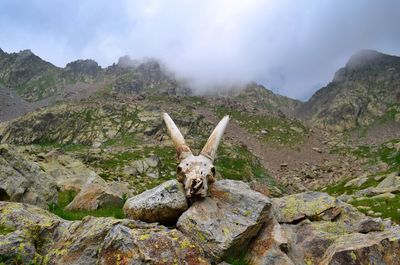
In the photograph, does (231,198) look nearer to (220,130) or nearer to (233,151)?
(220,130)

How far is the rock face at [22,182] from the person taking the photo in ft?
58.1

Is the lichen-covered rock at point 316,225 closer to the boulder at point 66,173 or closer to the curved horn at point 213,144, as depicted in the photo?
the curved horn at point 213,144

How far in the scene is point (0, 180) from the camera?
57.9 feet

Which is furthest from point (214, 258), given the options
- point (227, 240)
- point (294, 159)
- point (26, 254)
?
point (294, 159)

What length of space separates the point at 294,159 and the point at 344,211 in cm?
18841

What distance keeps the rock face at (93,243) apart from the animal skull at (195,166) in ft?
5.59

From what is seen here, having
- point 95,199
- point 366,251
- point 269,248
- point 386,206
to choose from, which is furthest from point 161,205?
point 386,206

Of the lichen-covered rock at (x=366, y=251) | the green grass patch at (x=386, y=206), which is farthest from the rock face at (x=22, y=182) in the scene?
the green grass patch at (x=386, y=206)

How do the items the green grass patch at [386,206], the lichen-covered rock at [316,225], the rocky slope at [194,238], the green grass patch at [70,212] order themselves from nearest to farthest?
the rocky slope at [194,238] < the lichen-covered rock at [316,225] < the green grass patch at [70,212] < the green grass patch at [386,206]

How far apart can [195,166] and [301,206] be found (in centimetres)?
514

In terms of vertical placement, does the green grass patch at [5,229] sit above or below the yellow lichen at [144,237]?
above

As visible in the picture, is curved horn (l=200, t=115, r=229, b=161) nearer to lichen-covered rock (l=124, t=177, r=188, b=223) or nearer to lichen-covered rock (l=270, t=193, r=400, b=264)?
lichen-covered rock (l=124, t=177, r=188, b=223)

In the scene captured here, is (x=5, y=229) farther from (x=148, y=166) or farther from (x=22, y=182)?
(x=148, y=166)

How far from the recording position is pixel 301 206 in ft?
50.5
